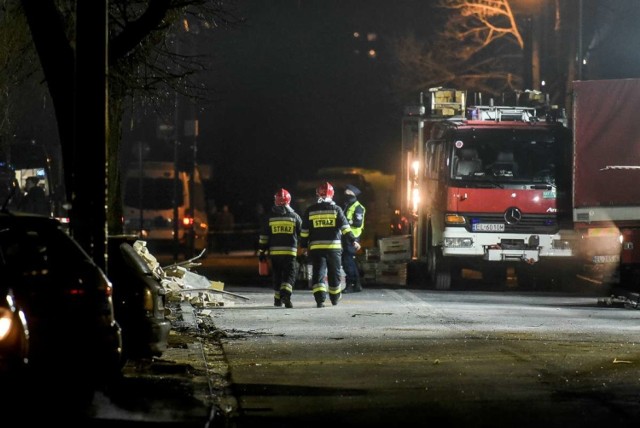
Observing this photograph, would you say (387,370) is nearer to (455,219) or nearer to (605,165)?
(605,165)

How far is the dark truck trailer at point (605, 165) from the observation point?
810 inches

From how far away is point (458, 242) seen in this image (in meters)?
22.1

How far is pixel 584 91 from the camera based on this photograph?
20.9 metres

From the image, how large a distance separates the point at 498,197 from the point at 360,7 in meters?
41.3

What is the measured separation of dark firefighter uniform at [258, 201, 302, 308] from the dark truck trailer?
531 cm

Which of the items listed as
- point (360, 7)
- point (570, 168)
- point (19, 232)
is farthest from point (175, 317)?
point (360, 7)

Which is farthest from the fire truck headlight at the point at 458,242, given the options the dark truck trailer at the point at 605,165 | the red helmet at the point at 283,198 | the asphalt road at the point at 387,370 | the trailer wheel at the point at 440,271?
the red helmet at the point at 283,198

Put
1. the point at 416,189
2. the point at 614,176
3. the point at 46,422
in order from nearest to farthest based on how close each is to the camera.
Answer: the point at 46,422, the point at 614,176, the point at 416,189

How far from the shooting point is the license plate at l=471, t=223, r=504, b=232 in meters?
22.0

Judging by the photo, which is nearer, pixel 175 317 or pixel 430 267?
pixel 175 317

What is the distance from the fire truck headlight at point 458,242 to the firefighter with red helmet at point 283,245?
14.1 ft

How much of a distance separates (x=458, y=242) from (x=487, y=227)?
0.57 m

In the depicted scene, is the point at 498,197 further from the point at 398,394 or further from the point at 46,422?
the point at 46,422

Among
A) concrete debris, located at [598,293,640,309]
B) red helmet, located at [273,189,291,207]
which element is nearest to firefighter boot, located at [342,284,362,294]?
red helmet, located at [273,189,291,207]
